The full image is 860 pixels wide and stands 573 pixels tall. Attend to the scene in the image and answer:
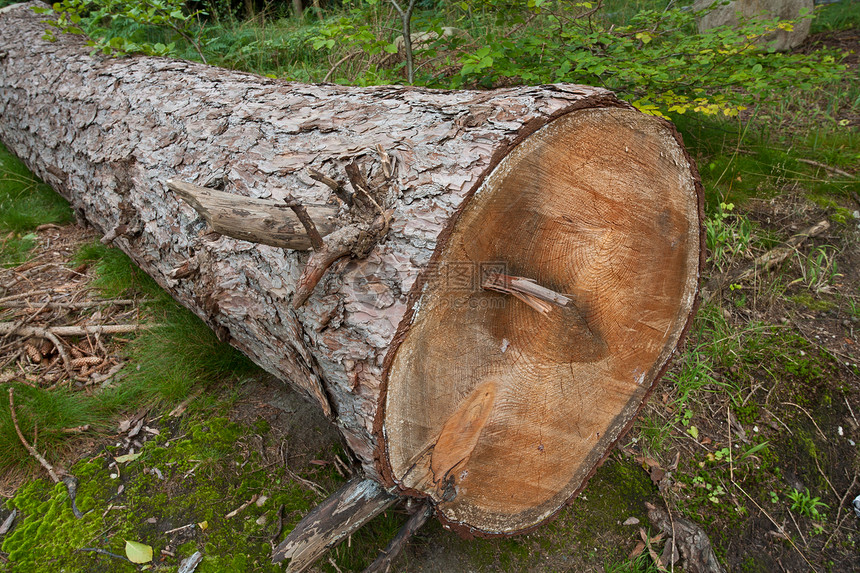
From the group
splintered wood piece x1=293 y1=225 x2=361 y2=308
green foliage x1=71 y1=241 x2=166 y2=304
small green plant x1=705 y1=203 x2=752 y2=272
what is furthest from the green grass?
green foliage x1=71 y1=241 x2=166 y2=304

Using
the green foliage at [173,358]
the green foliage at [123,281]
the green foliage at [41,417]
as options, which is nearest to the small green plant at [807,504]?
the green foliage at [173,358]

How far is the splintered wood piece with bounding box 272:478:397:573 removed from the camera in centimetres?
135

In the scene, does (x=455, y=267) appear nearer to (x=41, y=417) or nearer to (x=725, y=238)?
(x=41, y=417)

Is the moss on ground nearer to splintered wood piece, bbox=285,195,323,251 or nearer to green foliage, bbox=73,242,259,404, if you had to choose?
green foliage, bbox=73,242,259,404

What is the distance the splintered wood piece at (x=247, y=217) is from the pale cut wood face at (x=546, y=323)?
1.12 feet

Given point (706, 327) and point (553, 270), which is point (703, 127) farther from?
point (553, 270)

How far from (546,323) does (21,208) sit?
361cm

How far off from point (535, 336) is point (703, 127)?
8.79 ft

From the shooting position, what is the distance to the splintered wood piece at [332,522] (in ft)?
4.44

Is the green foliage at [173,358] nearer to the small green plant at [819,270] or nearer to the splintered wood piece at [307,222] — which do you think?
the splintered wood piece at [307,222]

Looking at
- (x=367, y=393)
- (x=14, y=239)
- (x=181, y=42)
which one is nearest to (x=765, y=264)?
(x=367, y=393)

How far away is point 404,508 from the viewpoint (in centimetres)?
168

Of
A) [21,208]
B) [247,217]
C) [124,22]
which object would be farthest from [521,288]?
[124,22]

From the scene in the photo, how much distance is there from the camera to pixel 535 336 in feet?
4.52
